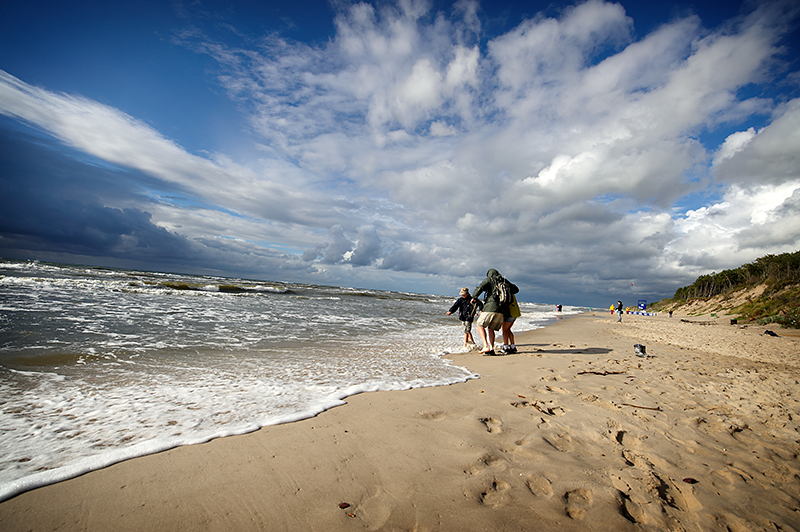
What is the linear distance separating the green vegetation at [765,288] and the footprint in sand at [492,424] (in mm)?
23956

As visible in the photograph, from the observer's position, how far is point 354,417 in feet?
12.2

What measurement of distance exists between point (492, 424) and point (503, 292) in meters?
5.04

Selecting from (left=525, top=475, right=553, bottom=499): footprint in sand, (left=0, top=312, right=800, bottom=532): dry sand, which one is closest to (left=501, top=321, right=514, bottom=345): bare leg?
(left=0, top=312, right=800, bottom=532): dry sand

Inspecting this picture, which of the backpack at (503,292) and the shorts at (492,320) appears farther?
the shorts at (492,320)

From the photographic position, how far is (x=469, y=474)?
262cm

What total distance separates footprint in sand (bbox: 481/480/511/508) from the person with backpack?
19.9ft

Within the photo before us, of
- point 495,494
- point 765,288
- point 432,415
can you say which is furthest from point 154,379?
point 765,288

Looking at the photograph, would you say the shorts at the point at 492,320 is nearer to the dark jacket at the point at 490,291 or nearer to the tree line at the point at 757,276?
the dark jacket at the point at 490,291

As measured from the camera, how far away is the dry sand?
2.09m

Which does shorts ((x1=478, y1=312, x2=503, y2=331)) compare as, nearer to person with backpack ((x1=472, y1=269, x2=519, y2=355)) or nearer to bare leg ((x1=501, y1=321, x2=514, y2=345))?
person with backpack ((x1=472, y1=269, x2=519, y2=355))

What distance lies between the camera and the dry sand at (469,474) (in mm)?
2086

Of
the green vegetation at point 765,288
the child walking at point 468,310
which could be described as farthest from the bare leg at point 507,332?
the green vegetation at point 765,288

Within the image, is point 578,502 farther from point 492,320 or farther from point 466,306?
point 466,306

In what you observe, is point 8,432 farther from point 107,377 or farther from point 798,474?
point 798,474
